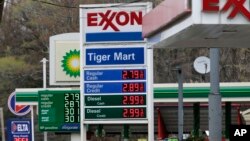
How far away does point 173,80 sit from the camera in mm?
50750

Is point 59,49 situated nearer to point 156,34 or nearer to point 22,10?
point 156,34

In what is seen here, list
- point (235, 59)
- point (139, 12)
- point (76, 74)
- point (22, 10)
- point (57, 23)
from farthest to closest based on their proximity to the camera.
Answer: point (22, 10), point (57, 23), point (235, 59), point (76, 74), point (139, 12)

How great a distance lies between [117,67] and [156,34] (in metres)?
6.33

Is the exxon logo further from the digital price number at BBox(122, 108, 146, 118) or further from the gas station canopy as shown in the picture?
the gas station canopy

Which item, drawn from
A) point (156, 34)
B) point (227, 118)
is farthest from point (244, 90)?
point (156, 34)

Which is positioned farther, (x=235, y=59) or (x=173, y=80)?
(x=173, y=80)

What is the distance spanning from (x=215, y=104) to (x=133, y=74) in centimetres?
544

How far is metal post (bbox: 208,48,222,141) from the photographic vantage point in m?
12.9

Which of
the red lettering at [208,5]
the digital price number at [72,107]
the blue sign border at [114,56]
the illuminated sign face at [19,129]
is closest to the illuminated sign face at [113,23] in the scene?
the blue sign border at [114,56]

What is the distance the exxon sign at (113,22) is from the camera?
18.0 metres

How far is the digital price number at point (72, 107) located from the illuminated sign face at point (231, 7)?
12098mm

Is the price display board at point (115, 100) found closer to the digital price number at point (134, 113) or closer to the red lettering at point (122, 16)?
the digital price number at point (134, 113)

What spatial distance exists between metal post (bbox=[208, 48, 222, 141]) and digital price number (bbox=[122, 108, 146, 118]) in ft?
17.0

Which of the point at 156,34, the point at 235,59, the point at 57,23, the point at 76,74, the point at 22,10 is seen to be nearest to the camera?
the point at 156,34
